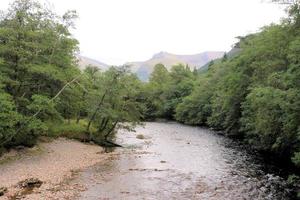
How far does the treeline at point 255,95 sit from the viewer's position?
29.9 metres

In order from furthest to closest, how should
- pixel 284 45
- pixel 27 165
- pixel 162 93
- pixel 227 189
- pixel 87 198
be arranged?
1. pixel 162 93
2. pixel 284 45
3. pixel 27 165
4. pixel 227 189
5. pixel 87 198

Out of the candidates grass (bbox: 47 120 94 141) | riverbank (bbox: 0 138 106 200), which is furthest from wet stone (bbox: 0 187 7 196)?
grass (bbox: 47 120 94 141)

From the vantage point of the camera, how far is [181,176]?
29938 mm

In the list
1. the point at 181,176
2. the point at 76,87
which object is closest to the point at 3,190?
the point at 181,176

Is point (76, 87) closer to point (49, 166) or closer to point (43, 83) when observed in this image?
point (43, 83)

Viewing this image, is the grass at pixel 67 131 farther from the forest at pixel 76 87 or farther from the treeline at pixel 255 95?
the treeline at pixel 255 95

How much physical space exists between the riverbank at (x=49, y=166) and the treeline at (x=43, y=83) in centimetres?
207

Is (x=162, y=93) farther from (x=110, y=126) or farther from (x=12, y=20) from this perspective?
(x=12, y=20)

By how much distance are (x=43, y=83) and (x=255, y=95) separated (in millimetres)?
23549

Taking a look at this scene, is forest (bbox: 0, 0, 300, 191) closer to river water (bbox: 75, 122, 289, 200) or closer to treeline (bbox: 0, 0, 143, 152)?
treeline (bbox: 0, 0, 143, 152)

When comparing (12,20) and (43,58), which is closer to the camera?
(12,20)

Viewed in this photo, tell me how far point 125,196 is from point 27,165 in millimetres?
11414

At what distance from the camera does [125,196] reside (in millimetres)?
23547

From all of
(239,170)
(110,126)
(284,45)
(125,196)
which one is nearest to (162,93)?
(110,126)
